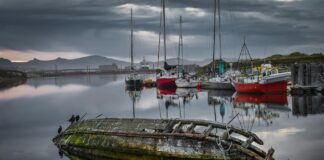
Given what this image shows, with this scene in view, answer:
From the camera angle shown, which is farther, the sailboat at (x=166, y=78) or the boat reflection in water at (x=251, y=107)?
the sailboat at (x=166, y=78)

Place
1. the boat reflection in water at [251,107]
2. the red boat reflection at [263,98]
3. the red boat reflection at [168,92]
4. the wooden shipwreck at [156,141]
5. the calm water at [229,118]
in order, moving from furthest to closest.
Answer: the red boat reflection at [168,92], the red boat reflection at [263,98], the boat reflection in water at [251,107], the calm water at [229,118], the wooden shipwreck at [156,141]

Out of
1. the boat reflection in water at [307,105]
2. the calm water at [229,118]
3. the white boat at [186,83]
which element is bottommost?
the calm water at [229,118]

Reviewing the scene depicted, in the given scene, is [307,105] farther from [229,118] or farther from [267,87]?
[267,87]

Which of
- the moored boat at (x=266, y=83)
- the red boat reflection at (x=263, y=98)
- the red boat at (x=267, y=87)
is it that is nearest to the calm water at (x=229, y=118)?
the red boat reflection at (x=263, y=98)

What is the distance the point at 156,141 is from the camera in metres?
27.9

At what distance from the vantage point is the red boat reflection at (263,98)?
203ft

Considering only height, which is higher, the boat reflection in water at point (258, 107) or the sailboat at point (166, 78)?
the sailboat at point (166, 78)

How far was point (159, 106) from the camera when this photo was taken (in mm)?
68375

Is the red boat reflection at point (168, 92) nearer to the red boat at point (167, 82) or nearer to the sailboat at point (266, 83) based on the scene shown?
the red boat at point (167, 82)

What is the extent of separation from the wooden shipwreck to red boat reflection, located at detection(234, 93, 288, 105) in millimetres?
33346

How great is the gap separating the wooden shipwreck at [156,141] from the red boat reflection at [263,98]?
109ft

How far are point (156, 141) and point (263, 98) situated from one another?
41807 mm

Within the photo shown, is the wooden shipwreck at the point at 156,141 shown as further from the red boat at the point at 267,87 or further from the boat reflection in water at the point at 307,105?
the red boat at the point at 267,87

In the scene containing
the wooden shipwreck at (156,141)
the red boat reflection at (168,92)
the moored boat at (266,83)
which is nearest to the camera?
the wooden shipwreck at (156,141)
